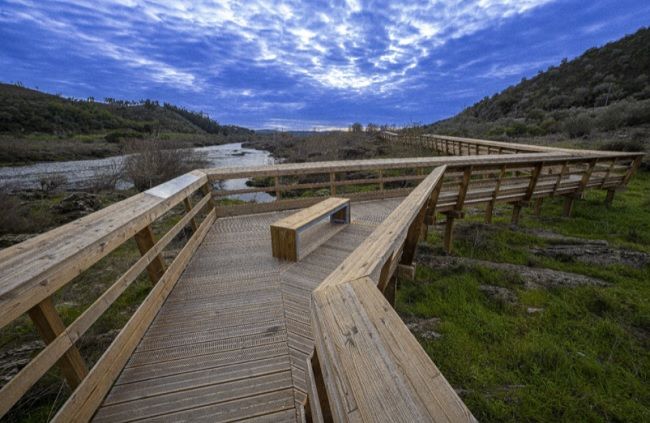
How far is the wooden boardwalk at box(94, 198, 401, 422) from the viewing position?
1.81m

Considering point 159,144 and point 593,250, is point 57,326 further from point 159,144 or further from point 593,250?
point 159,144

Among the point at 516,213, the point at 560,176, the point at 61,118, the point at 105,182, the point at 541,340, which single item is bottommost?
the point at 541,340

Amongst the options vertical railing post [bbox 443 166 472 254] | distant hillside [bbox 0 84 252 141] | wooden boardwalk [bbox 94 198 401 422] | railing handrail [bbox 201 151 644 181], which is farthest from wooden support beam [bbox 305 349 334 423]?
distant hillside [bbox 0 84 252 141]

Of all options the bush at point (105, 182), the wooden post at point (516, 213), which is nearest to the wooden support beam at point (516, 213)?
the wooden post at point (516, 213)

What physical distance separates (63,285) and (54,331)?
1.03 ft

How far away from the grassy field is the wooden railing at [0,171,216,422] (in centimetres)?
345

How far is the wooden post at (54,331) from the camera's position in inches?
56.0

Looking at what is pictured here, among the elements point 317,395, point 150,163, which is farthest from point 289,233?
point 150,163

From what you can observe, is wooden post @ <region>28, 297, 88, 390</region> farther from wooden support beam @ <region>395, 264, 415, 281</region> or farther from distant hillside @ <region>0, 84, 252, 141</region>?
distant hillside @ <region>0, 84, 252, 141</region>

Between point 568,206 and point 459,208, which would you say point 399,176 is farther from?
point 568,206

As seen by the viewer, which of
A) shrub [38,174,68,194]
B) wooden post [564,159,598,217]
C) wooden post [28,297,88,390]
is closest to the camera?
wooden post [28,297,88,390]

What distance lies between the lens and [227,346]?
2.32m

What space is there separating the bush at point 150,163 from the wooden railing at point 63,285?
12.2 meters

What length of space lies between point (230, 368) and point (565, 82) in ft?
163
